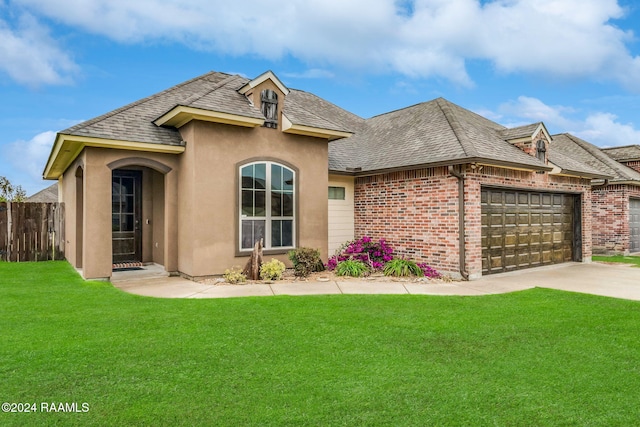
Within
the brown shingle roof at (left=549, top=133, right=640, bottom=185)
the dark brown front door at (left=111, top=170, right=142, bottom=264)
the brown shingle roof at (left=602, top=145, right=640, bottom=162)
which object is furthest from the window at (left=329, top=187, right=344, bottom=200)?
the brown shingle roof at (left=602, top=145, right=640, bottom=162)

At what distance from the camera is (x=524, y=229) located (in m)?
12.0

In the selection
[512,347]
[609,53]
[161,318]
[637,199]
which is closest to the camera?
[512,347]

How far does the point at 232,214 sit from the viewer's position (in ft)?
32.1

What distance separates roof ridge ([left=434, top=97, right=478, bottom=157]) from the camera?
A: 10188 mm

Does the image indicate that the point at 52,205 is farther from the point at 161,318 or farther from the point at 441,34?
the point at 441,34

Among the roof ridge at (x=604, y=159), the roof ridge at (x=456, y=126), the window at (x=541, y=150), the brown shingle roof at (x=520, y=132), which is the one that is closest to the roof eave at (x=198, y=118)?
the roof ridge at (x=456, y=126)

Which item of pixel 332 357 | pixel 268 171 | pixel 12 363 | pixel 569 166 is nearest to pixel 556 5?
pixel 569 166

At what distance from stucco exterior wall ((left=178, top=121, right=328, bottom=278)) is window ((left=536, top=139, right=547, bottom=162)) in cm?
717

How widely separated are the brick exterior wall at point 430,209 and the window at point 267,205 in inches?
111

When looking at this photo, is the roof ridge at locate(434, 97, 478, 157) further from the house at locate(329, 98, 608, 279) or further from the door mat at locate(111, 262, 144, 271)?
the door mat at locate(111, 262, 144, 271)

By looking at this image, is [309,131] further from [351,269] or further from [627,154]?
[627,154]

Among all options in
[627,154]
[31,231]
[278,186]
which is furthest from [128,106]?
[627,154]

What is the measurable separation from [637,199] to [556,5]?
10555mm

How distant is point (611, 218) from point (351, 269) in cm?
1314
